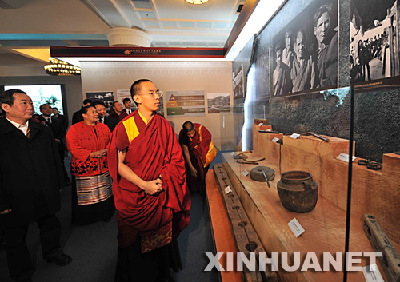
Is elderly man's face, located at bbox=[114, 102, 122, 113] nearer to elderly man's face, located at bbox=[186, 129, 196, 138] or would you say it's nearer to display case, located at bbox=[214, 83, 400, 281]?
elderly man's face, located at bbox=[186, 129, 196, 138]

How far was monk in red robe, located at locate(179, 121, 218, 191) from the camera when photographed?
3684 millimetres

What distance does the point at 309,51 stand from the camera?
262 cm

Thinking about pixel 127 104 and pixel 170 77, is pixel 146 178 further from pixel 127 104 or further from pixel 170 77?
pixel 170 77

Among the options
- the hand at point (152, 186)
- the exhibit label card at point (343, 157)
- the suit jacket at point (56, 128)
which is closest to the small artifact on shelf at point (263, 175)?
the exhibit label card at point (343, 157)

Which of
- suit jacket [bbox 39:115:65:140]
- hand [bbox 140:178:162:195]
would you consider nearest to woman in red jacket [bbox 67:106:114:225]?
hand [bbox 140:178:162:195]

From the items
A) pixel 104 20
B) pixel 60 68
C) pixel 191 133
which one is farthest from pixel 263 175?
pixel 60 68

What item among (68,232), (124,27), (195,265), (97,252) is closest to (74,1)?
(124,27)

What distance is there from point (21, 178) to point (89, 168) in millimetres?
979

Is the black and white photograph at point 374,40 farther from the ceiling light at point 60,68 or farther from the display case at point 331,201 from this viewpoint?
the ceiling light at point 60,68

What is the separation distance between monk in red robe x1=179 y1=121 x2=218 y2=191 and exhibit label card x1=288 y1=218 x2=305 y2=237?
2.35 meters

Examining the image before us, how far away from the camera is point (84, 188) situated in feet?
10.1

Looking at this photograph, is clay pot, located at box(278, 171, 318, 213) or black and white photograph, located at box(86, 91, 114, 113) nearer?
clay pot, located at box(278, 171, 318, 213)

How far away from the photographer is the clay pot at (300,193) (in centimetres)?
151

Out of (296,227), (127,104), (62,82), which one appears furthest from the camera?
(62,82)
